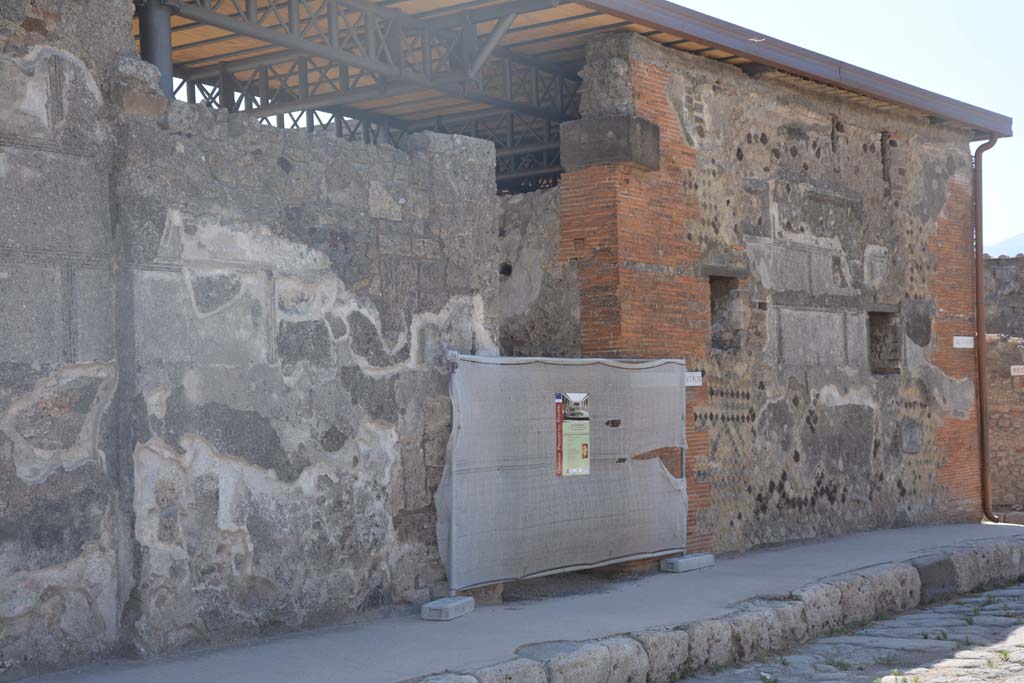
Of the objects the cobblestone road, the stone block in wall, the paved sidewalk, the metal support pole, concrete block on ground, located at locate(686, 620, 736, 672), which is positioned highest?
the metal support pole

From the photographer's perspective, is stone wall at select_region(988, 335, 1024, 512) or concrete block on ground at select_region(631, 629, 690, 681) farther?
stone wall at select_region(988, 335, 1024, 512)

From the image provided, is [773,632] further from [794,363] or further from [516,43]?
[516,43]

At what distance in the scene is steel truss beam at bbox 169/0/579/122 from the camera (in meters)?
8.87

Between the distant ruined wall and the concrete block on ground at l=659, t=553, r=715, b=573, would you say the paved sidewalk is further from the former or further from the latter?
the distant ruined wall

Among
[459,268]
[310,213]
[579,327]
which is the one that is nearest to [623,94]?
[579,327]

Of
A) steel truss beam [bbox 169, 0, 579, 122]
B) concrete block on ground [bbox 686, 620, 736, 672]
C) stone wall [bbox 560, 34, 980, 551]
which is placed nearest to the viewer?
concrete block on ground [bbox 686, 620, 736, 672]

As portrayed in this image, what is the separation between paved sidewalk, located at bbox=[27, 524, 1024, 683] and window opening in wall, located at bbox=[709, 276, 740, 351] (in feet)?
5.80

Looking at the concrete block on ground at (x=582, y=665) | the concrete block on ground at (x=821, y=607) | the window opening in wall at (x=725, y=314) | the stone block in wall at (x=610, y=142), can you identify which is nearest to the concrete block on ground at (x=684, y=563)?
the concrete block on ground at (x=821, y=607)

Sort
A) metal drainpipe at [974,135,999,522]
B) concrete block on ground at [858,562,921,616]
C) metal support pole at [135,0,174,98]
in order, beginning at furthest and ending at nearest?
metal drainpipe at [974,135,999,522] < concrete block on ground at [858,562,921,616] < metal support pole at [135,0,174,98]

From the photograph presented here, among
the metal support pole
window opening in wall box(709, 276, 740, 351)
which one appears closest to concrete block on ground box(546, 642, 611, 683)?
the metal support pole

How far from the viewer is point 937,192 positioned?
12.8m

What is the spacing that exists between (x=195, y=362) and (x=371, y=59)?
12.7 ft

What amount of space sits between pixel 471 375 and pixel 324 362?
1.03 m

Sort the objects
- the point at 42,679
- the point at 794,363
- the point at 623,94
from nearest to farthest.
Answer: the point at 42,679
the point at 623,94
the point at 794,363
